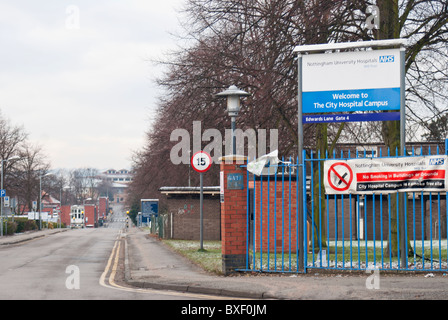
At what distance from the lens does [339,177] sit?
43.2ft

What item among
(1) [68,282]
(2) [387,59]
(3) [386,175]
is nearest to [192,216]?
(1) [68,282]

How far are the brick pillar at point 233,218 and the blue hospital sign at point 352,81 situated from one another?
1968mm

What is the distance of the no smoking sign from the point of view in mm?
13109

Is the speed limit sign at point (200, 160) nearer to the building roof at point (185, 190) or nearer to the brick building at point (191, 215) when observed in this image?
the building roof at point (185, 190)

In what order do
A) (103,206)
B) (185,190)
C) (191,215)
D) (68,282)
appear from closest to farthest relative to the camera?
(68,282)
(185,190)
(191,215)
(103,206)

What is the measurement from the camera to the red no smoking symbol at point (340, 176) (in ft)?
43.0

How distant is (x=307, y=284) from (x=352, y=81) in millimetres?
4345

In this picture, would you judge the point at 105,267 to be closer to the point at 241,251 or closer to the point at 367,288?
the point at 241,251

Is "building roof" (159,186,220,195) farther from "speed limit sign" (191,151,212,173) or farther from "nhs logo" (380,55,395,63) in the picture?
"nhs logo" (380,55,395,63)

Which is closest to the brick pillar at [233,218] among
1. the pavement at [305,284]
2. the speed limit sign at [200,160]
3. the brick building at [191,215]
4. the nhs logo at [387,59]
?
the pavement at [305,284]

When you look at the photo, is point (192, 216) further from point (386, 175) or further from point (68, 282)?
point (386, 175)

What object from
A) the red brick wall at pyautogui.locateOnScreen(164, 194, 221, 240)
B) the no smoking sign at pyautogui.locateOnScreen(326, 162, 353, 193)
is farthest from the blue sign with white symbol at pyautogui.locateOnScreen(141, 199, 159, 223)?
the no smoking sign at pyautogui.locateOnScreen(326, 162, 353, 193)

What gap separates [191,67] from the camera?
21656 mm
